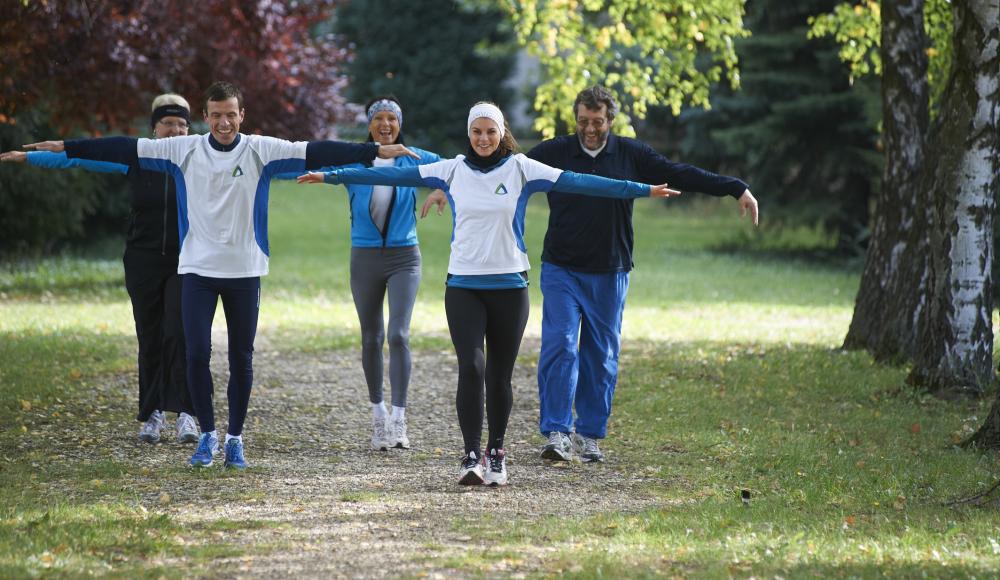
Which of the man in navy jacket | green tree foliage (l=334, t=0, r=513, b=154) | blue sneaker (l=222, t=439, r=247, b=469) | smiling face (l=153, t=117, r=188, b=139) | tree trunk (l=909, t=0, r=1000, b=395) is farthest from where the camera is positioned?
green tree foliage (l=334, t=0, r=513, b=154)

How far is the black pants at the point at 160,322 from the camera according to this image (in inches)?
339

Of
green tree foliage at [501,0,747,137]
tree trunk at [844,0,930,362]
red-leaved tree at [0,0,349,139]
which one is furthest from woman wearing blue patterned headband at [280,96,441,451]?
red-leaved tree at [0,0,349,139]

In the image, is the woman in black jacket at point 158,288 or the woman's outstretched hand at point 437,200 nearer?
the woman's outstretched hand at point 437,200

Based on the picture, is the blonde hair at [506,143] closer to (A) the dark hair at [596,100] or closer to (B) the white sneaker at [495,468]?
(A) the dark hair at [596,100]

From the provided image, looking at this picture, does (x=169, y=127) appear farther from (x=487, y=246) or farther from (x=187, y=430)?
(x=487, y=246)

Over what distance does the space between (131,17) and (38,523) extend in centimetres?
1271

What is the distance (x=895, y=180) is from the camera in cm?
1244

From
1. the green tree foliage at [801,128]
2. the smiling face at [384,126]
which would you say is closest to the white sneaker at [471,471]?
the smiling face at [384,126]

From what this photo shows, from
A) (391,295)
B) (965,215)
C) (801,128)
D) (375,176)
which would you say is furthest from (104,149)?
(801,128)

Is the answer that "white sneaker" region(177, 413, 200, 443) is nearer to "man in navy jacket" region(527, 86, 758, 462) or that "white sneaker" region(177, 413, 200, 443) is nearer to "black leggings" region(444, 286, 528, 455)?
"black leggings" region(444, 286, 528, 455)

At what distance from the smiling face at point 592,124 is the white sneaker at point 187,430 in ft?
10.4

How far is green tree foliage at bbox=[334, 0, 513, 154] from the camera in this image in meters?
50.4

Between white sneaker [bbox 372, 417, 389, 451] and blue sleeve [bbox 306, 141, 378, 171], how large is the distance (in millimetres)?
2039

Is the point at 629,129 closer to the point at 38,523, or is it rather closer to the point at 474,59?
the point at 38,523
